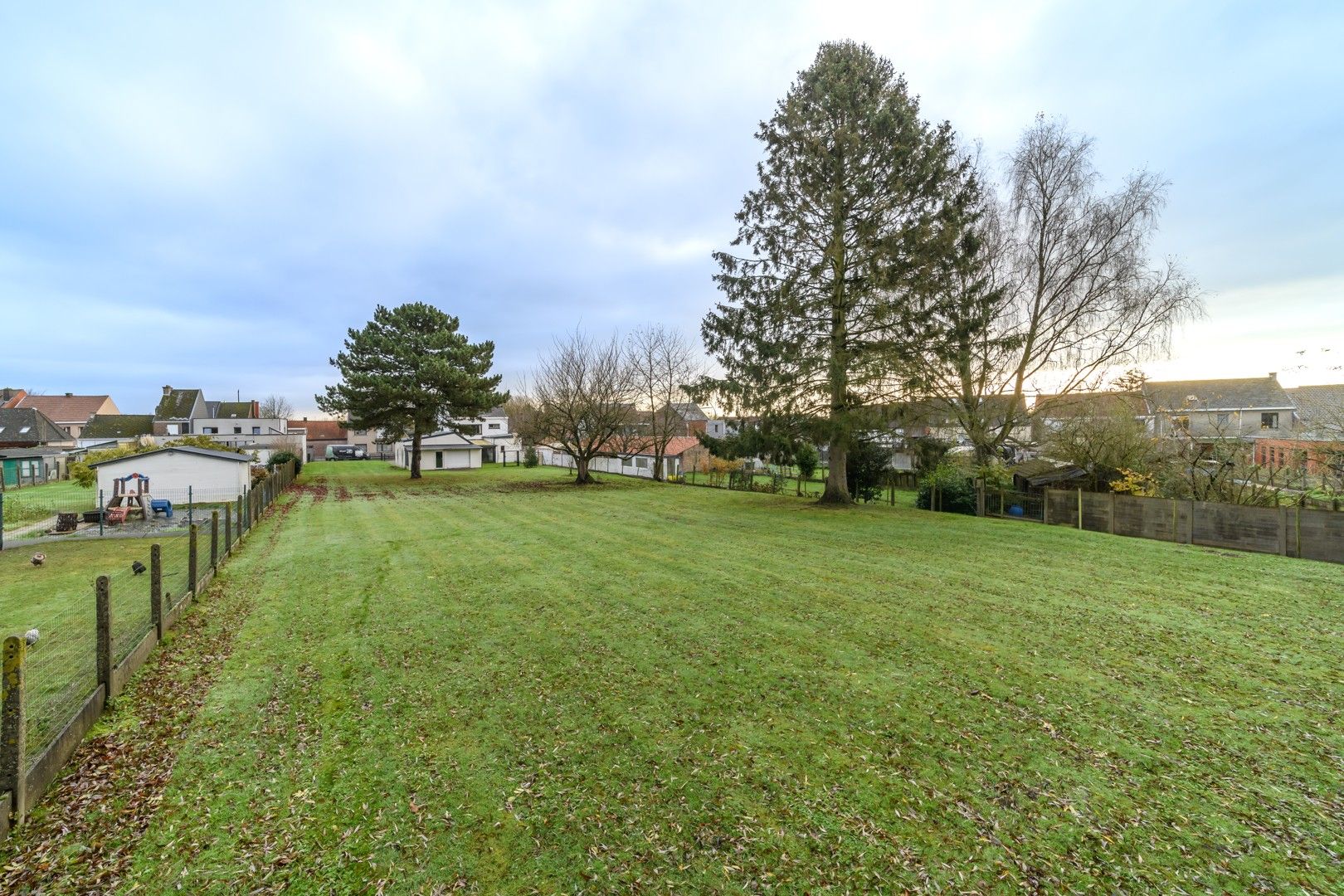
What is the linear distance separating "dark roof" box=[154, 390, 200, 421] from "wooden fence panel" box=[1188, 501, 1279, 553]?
238 feet

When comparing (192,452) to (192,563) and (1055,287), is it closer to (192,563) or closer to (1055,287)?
(192,563)

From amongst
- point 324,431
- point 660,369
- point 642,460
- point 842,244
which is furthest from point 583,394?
point 324,431

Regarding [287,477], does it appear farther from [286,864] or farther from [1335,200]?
[1335,200]

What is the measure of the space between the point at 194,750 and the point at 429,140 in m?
16.0

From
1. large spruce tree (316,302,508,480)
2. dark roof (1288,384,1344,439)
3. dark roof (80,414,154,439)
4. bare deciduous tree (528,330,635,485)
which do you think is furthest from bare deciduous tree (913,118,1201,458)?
dark roof (80,414,154,439)

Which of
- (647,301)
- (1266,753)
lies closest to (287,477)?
(647,301)

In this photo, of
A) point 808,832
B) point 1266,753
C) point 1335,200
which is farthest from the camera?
point 1335,200

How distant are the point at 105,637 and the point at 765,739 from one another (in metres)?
5.68

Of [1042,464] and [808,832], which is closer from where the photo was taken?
[808,832]

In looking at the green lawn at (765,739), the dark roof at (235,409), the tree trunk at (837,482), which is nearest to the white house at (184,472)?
the green lawn at (765,739)

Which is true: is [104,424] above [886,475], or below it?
above

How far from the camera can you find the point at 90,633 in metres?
6.32

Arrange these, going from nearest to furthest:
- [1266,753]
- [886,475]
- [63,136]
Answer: [1266,753], [63,136], [886,475]

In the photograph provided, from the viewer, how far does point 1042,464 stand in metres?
19.2
